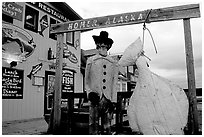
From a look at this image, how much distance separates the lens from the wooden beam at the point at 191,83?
3.03 metres

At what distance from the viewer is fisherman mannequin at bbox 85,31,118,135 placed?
3143mm

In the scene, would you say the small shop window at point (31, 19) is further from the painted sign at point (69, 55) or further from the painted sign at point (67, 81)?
the painted sign at point (67, 81)

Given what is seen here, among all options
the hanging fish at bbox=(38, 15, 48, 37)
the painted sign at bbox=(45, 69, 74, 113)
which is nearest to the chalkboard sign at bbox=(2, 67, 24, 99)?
the painted sign at bbox=(45, 69, 74, 113)

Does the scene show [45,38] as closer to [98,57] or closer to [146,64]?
[98,57]

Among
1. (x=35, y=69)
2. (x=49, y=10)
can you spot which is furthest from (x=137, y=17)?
(x=49, y=10)

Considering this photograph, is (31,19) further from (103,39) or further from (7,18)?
(103,39)

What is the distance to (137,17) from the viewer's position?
11.0ft

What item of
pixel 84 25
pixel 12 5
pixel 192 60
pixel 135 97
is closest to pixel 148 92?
pixel 135 97

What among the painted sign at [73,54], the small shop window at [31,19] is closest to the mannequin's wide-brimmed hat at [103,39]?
the small shop window at [31,19]

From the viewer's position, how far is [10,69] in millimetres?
6602

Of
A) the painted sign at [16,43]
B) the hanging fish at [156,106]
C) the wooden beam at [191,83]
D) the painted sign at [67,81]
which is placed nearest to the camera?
the hanging fish at [156,106]

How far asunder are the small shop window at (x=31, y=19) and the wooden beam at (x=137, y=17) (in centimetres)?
392

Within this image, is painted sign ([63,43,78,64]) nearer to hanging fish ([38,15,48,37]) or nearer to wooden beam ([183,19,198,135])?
hanging fish ([38,15,48,37])

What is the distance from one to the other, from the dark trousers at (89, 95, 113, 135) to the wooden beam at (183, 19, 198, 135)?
1.14 metres
